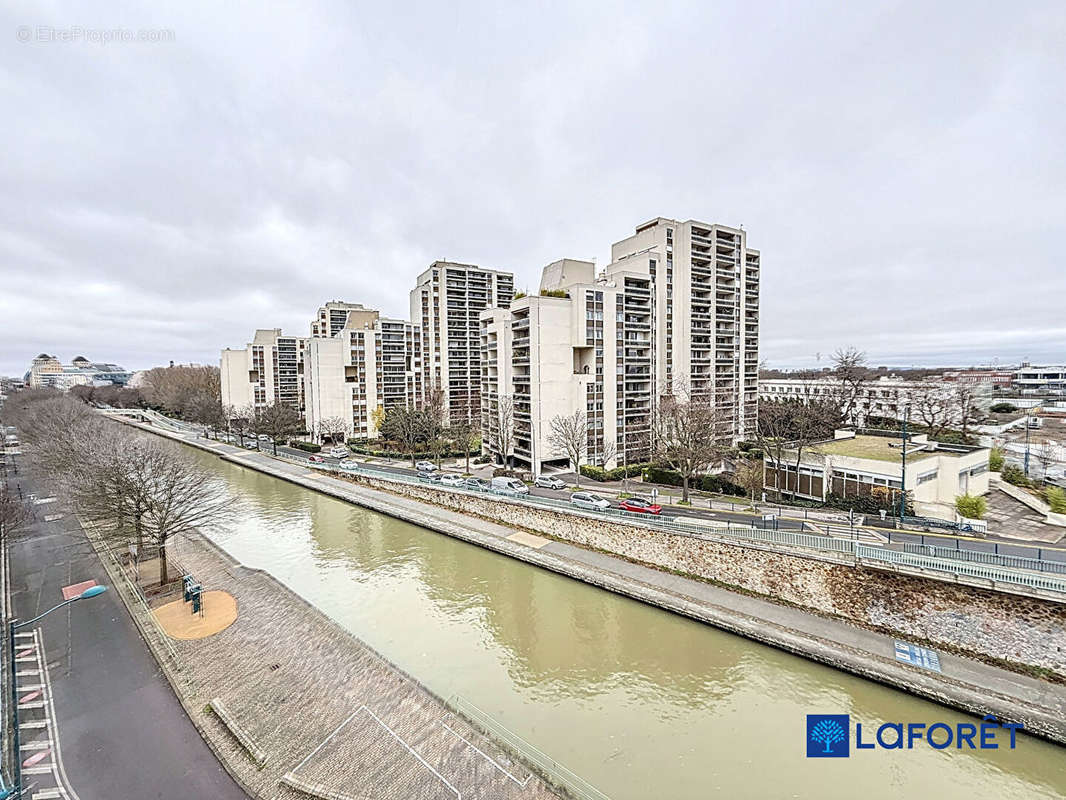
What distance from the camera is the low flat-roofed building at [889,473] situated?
20156 millimetres

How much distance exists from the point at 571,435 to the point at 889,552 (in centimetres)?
1883

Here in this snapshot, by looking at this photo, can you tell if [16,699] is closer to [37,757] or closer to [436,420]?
[37,757]

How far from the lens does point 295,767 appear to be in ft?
27.6

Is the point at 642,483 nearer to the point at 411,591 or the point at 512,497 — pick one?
the point at 512,497

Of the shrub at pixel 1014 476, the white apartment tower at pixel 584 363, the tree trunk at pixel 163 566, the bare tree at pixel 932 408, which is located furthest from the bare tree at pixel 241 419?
the bare tree at pixel 932 408

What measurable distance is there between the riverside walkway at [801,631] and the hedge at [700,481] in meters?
10.1

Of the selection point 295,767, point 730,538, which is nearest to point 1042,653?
point 730,538

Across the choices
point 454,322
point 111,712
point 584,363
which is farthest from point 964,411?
point 111,712

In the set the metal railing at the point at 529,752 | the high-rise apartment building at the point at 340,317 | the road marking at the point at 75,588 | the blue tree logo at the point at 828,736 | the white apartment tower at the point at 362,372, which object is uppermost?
the high-rise apartment building at the point at 340,317

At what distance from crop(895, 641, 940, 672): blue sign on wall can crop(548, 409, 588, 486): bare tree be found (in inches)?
737

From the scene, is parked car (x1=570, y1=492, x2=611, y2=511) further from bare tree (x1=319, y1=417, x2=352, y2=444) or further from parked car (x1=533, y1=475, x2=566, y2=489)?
bare tree (x1=319, y1=417, x2=352, y2=444)

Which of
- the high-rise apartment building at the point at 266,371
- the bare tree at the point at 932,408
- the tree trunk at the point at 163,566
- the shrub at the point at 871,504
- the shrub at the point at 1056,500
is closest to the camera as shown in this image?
the tree trunk at the point at 163,566

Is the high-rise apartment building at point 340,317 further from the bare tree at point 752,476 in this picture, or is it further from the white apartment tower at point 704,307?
the bare tree at point 752,476

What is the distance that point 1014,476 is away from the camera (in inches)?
940
